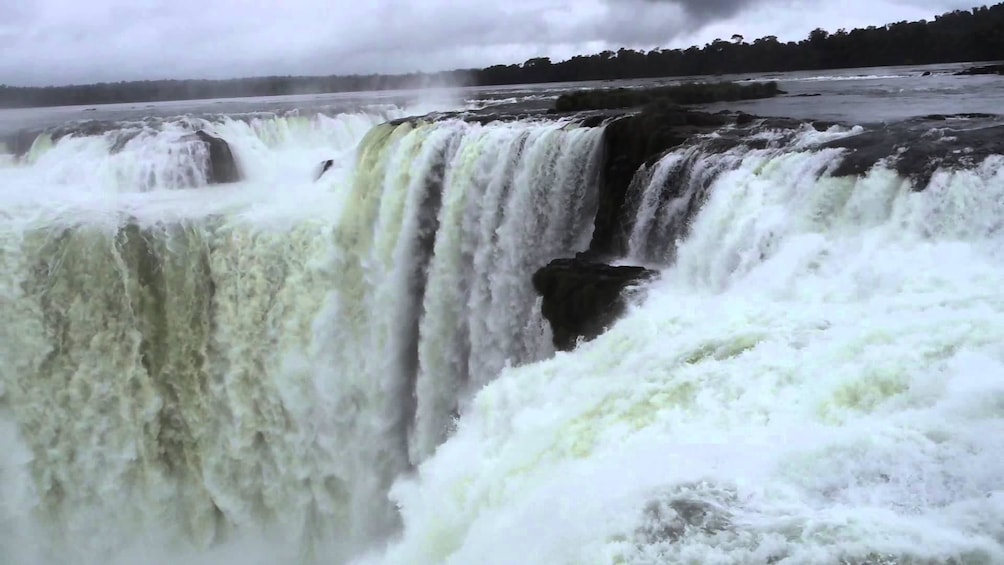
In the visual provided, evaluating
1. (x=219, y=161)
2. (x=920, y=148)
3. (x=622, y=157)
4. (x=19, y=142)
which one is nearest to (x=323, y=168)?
(x=219, y=161)

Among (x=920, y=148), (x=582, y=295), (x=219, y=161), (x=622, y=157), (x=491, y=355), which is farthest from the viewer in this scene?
(x=219, y=161)

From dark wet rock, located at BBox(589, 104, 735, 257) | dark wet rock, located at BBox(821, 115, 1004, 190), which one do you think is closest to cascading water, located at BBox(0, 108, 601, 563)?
dark wet rock, located at BBox(589, 104, 735, 257)

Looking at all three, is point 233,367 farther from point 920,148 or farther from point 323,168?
point 920,148

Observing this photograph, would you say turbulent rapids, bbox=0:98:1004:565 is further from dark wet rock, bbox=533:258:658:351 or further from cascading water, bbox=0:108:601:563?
dark wet rock, bbox=533:258:658:351

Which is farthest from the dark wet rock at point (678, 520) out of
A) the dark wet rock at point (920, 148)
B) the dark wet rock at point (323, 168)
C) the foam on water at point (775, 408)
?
the dark wet rock at point (323, 168)

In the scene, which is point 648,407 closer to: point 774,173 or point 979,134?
point 774,173

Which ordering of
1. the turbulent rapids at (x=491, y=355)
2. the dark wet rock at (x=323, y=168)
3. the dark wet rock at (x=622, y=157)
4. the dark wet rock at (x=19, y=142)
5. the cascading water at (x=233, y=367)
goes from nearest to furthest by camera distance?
1. the turbulent rapids at (x=491, y=355)
2. the dark wet rock at (x=622, y=157)
3. the cascading water at (x=233, y=367)
4. the dark wet rock at (x=323, y=168)
5. the dark wet rock at (x=19, y=142)

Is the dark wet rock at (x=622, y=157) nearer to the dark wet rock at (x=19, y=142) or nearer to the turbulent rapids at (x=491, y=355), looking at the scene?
the turbulent rapids at (x=491, y=355)

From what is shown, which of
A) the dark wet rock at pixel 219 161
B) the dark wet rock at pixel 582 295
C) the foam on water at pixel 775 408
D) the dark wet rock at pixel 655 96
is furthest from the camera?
the dark wet rock at pixel 219 161
